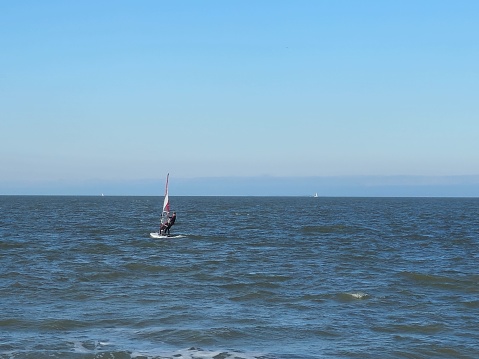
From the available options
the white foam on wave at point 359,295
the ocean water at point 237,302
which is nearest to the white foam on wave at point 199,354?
the ocean water at point 237,302

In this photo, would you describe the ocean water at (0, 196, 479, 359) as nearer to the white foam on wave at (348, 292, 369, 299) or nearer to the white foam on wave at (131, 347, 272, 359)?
the white foam on wave at (131, 347, 272, 359)

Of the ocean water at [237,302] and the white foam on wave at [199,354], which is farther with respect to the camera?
the ocean water at [237,302]

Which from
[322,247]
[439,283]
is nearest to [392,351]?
[439,283]

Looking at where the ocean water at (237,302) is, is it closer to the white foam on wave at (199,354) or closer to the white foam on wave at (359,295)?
the white foam on wave at (199,354)

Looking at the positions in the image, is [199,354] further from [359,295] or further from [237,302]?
[359,295]

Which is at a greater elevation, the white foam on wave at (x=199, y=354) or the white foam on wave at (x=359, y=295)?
the white foam on wave at (x=359, y=295)

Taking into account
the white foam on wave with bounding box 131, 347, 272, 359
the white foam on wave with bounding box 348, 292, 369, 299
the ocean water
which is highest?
the white foam on wave with bounding box 348, 292, 369, 299

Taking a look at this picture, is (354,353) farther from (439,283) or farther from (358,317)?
A: (439,283)

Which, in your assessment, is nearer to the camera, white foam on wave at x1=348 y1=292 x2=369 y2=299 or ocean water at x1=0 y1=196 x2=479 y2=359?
ocean water at x1=0 y1=196 x2=479 y2=359

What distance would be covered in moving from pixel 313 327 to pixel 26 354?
27.8 feet

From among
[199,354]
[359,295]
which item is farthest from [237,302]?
[199,354]

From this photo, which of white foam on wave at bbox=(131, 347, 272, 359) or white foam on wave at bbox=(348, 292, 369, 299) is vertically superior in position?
white foam on wave at bbox=(348, 292, 369, 299)

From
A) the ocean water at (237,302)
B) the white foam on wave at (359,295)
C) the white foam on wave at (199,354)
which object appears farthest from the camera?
the white foam on wave at (359,295)

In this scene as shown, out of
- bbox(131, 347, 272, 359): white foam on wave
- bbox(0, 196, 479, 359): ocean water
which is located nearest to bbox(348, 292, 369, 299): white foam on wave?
bbox(0, 196, 479, 359): ocean water
